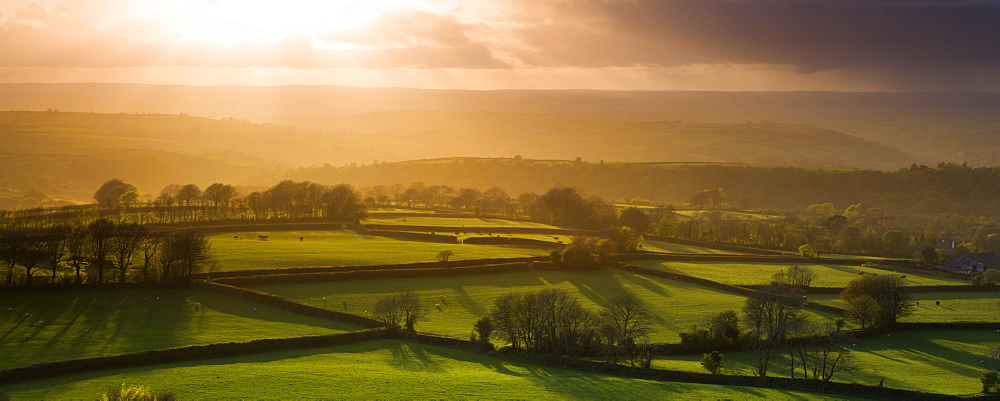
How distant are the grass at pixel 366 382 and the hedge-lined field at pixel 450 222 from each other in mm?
56845

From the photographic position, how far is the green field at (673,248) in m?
91.4

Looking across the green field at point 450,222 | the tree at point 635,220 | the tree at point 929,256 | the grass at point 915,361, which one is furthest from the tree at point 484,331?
the tree at point 929,256

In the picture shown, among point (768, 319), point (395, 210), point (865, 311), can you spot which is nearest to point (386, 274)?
point (768, 319)

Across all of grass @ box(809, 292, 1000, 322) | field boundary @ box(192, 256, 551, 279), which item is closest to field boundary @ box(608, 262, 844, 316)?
grass @ box(809, 292, 1000, 322)

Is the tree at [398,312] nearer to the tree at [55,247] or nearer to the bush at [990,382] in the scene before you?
the tree at [55,247]

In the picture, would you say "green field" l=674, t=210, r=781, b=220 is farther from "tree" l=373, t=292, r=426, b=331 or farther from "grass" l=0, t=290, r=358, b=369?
"grass" l=0, t=290, r=358, b=369

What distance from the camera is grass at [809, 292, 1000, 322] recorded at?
2307 inches

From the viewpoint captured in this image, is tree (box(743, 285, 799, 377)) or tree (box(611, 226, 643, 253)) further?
tree (box(611, 226, 643, 253))

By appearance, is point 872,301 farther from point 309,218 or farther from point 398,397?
point 309,218

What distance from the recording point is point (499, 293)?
6294cm

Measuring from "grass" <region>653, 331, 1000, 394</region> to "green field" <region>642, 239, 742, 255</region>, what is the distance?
37346 mm

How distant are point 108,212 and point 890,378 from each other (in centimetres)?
9423

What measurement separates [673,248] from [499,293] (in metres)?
39.2

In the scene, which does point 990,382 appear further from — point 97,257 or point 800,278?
point 97,257
